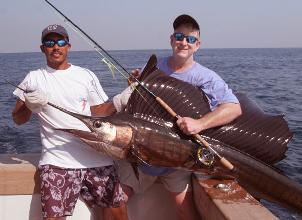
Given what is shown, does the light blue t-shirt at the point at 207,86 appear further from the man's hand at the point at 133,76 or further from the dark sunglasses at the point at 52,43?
the dark sunglasses at the point at 52,43

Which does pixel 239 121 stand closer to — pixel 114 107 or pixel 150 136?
pixel 150 136

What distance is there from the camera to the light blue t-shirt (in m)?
2.79

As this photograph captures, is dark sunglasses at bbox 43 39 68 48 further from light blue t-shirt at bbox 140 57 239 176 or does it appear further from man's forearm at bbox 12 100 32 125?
light blue t-shirt at bbox 140 57 239 176

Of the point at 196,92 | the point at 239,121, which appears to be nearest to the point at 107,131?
the point at 196,92

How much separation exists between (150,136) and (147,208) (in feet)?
2.26

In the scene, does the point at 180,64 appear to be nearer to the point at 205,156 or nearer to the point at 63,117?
the point at 205,156

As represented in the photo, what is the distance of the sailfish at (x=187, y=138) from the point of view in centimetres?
258

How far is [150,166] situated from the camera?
281 centimetres

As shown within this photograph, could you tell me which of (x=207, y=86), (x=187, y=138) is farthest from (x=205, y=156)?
(x=207, y=86)

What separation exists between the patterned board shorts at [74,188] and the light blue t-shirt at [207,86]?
11.1 inches

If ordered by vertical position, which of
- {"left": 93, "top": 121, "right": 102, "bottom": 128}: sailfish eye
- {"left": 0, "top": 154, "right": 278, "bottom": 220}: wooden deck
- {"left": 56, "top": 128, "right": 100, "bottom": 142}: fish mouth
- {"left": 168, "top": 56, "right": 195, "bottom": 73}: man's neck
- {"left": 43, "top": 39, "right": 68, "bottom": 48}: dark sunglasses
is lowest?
{"left": 0, "top": 154, "right": 278, "bottom": 220}: wooden deck

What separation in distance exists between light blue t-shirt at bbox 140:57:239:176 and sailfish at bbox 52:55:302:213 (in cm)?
5

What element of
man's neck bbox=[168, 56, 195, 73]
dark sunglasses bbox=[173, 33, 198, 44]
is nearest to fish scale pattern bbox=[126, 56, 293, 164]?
man's neck bbox=[168, 56, 195, 73]

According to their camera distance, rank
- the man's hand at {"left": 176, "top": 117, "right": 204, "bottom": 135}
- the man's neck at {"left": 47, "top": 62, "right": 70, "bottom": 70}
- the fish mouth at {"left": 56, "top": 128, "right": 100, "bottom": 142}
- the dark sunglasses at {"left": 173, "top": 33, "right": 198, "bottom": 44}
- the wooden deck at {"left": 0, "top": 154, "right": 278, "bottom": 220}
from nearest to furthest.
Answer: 1. the wooden deck at {"left": 0, "top": 154, "right": 278, "bottom": 220}
2. the fish mouth at {"left": 56, "top": 128, "right": 100, "bottom": 142}
3. the man's hand at {"left": 176, "top": 117, "right": 204, "bottom": 135}
4. the man's neck at {"left": 47, "top": 62, "right": 70, "bottom": 70}
5. the dark sunglasses at {"left": 173, "top": 33, "right": 198, "bottom": 44}
